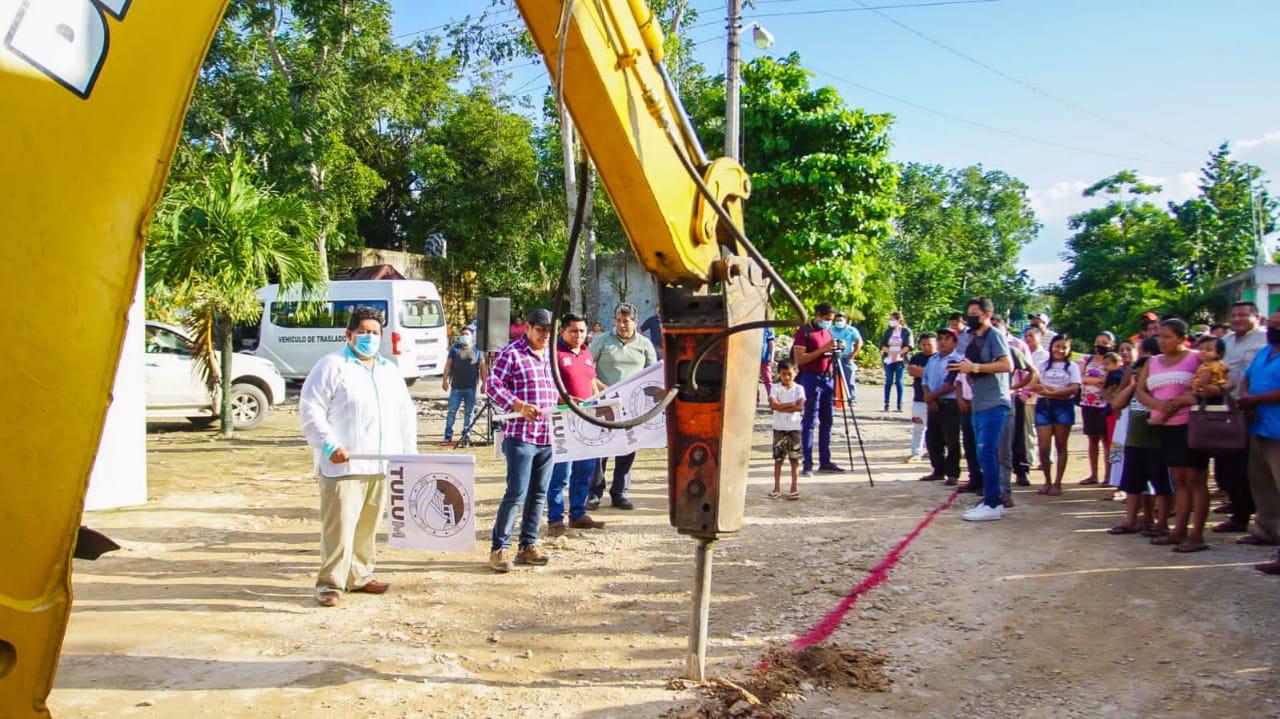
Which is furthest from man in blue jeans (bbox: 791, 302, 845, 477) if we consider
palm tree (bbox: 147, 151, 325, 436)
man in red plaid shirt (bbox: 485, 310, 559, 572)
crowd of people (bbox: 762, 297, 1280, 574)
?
palm tree (bbox: 147, 151, 325, 436)

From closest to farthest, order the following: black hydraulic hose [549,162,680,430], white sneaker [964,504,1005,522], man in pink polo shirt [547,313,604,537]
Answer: black hydraulic hose [549,162,680,430] → man in pink polo shirt [547,313,604,537] → white sneaker [964,504,1005,522]

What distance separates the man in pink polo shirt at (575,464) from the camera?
791 cm

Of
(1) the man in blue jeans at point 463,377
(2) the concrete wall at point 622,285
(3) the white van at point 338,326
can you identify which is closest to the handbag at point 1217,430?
(1) the man in blue jeans at point 463,377

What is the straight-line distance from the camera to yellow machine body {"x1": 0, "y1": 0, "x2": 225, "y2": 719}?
133 cm

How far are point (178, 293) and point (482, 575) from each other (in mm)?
9145

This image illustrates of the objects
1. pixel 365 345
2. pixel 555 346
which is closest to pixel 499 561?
pixel 365 345

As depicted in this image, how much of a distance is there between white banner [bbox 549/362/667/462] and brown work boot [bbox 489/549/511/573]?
1.24 m

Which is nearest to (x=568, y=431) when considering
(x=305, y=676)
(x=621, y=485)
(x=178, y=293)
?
(x=621, y=485)

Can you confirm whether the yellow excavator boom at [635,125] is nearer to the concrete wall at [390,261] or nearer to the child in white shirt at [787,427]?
the child in white shirt at [787,427]

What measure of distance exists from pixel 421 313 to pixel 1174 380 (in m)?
18.3

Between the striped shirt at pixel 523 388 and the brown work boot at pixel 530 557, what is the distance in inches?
32.4

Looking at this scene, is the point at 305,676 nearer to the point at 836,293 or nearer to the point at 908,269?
the point at 836,293

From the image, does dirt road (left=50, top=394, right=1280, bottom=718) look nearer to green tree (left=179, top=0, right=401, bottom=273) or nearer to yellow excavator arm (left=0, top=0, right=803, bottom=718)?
yellow excavator arm (left=0, top=0, right=803, bottom=718)

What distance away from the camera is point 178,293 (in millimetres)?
13430
